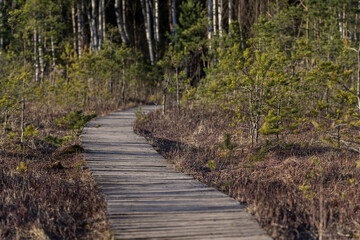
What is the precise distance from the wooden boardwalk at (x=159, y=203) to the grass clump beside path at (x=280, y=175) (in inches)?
9.3

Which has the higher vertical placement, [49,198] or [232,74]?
[232,74]

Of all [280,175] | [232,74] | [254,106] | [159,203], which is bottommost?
[280,175]

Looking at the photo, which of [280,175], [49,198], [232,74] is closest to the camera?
[49,198]

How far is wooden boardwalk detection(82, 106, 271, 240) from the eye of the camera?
335 centimetres

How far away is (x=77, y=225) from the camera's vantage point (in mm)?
3670

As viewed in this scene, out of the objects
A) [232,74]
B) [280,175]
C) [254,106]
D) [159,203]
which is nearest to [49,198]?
[159,203]

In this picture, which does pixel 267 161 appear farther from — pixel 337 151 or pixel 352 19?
pixel 352 19

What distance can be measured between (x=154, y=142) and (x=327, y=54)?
7440 mm

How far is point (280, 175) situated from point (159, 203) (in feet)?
7.61

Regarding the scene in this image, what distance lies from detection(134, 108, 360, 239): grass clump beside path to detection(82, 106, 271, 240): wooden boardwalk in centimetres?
24

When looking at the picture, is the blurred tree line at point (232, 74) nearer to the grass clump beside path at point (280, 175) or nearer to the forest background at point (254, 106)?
the forest background at point (254, 106)

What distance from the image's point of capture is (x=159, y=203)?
160 inches

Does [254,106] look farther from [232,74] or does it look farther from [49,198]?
[49,198]

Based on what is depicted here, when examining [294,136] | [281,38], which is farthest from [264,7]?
[294,136]
